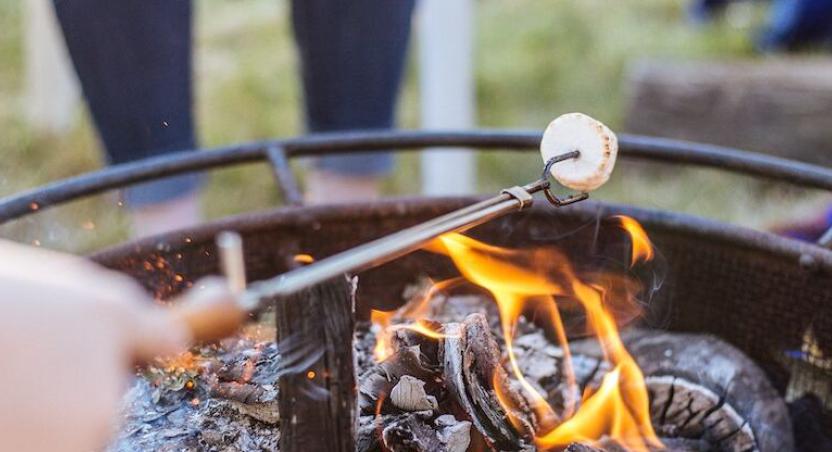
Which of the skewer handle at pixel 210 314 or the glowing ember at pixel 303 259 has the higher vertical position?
the skewer handle at pixel 210 314

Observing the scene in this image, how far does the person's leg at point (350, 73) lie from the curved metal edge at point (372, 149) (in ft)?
1.17

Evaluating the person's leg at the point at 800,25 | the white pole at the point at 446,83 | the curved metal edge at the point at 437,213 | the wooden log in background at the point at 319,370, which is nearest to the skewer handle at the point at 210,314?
the wooden log in background at the point at 319,370

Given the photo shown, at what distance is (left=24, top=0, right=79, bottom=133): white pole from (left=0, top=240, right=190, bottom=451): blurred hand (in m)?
2.42

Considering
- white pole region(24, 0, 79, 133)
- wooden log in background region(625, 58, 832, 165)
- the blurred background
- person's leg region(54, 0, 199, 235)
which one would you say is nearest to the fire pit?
person's leg region(54, 0, 199, 235)

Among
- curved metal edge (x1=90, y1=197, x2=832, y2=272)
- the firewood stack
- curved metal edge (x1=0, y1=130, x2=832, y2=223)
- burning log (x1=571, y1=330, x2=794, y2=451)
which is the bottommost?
burning log (x1=571, y1=330, x2=794, y2=451)

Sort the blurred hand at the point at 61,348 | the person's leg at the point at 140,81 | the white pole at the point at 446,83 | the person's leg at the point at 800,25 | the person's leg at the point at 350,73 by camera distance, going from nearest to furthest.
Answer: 1. the blurred hand at the point at 61,348
2. the person's leg at the point at 140,81
3. the person's leg at the point at 350,73
4. the white pole at the point at 446,83
5. the person's leg at the point at 800,25

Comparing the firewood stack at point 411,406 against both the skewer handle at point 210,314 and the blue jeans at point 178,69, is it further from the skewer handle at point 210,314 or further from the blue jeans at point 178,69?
the blue jeans at point 178,69

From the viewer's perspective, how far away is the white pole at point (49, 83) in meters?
2.68

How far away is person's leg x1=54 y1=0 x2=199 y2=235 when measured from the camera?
4.49ft

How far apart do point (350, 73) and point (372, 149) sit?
0.38 metres

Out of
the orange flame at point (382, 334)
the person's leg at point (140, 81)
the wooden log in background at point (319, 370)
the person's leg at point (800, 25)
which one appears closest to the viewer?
the wooden log in background at point (319, 370)

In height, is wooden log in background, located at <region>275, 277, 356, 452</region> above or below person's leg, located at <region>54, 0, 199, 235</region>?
below

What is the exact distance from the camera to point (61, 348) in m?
0.45

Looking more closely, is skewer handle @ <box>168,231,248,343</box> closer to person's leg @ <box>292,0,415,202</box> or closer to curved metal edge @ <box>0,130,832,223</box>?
curved metal edge @ <box>0,130,832,223</box>
